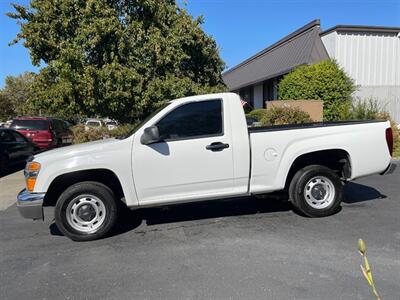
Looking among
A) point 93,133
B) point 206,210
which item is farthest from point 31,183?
point 93,133

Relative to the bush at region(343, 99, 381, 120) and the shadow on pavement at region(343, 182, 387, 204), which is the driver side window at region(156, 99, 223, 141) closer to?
the shadow on pavement at region(343, 182, 387, 204)

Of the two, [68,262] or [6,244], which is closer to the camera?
[68,262]

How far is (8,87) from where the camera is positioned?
57688mm

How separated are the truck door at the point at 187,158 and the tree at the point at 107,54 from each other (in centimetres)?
751

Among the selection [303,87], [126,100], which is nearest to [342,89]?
[303,87]

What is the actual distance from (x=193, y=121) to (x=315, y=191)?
2.13m

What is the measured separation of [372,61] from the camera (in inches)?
703

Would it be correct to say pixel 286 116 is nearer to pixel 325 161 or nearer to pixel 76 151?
pixel 325 161

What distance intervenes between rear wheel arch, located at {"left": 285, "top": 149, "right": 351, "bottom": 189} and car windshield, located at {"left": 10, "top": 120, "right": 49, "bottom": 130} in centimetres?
1355

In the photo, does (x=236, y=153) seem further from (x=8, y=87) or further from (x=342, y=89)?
(x=8, y=87)

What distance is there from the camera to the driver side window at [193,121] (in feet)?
18.5

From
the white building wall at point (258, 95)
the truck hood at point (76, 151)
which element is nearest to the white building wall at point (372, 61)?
the white building wall at point (258, 95)

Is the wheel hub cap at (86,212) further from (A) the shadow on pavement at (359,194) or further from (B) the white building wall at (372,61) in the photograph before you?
(B) the white building wall at (372,61)

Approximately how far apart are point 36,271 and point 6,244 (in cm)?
132
